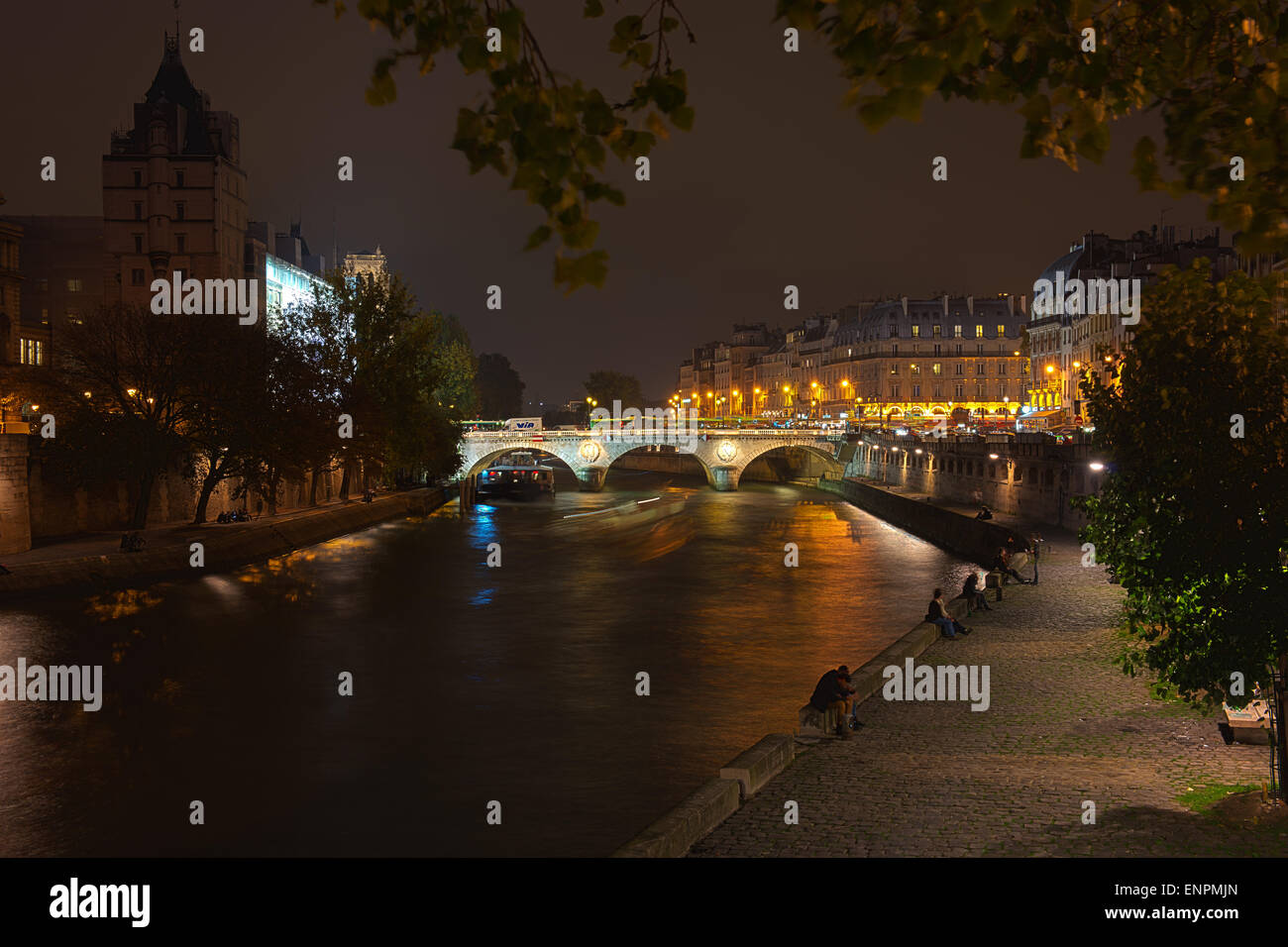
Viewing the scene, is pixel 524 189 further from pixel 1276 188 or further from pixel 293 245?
pixel 293 245

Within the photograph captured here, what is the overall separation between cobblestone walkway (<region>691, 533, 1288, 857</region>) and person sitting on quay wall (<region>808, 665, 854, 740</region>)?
33 centimetres

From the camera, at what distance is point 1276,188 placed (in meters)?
5.22

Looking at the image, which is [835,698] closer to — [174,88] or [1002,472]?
[1002,472]

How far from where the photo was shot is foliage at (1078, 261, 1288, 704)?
11.2 meters

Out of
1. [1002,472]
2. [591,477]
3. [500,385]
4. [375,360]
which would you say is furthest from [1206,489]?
[500,385]

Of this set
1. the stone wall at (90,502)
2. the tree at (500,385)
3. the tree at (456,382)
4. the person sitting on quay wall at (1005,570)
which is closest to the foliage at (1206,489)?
the person sitting on quay wall at (1005,570)

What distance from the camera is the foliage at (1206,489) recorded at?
11.2 meters

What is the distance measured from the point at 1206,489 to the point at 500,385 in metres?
144

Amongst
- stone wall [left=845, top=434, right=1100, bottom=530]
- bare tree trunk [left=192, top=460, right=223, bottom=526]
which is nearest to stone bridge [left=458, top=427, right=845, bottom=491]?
stone wall [left=845, top=434, right=1100, bottom=530]

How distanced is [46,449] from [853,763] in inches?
1381

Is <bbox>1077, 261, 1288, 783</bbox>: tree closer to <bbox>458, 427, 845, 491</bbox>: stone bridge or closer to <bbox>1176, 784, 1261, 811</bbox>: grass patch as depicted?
<bbox>1176, 784, 1261, 811</bbox>: grass patch

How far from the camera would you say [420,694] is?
77.6 ft

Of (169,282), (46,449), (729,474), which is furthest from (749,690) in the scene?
(729,474)

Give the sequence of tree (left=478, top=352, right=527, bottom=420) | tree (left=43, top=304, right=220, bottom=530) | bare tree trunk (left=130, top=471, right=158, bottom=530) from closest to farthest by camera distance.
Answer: tree (left=43, top=304, right=220, bottom=530) < bare tree trunk (left=130, top=471, right=158, bottom=530) < tree (left=478, top=352, right=527, bottom=420)
